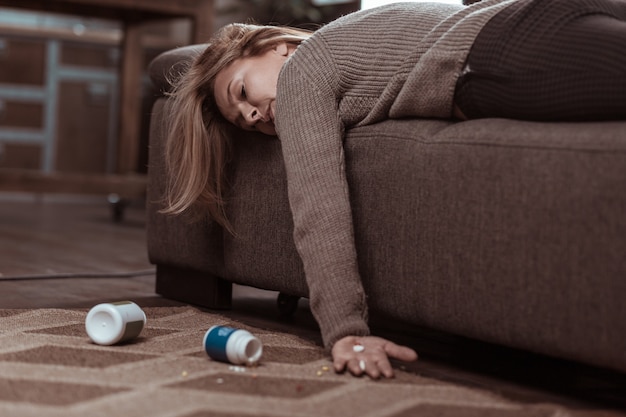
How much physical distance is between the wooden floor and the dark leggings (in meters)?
0.35

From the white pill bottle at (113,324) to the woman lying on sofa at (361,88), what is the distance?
0.85 ft

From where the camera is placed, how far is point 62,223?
3.45 metres

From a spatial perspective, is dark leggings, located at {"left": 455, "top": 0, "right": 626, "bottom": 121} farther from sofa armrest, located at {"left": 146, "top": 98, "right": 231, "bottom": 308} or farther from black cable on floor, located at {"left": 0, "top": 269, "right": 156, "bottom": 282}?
black cable on floor, located at {"left": 0, "top": 269, "right": 156, "bottom": 282}

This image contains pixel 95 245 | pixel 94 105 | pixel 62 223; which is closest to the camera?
pixel 95 245

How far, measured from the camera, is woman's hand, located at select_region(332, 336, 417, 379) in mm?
1137

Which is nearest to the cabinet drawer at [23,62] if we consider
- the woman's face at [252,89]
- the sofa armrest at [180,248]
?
the sofa armrest at [180,248]

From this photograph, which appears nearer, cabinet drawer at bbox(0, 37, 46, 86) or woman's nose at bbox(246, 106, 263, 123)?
woman's nose at bbox(246, 106, 263, 123)

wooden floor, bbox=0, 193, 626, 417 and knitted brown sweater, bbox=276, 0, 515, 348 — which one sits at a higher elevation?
knitted brown sweater, bbox=276, 0, 515, 348

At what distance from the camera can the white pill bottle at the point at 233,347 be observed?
117 cm

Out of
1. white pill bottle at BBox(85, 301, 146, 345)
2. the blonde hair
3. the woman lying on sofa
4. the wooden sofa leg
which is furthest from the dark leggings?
the wooden sofa leg

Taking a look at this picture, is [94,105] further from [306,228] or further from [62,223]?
[306,228]

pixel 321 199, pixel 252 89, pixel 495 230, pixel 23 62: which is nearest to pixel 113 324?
pixel 321 199

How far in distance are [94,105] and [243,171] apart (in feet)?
10.2

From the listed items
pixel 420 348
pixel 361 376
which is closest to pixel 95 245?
pixel 420 348
